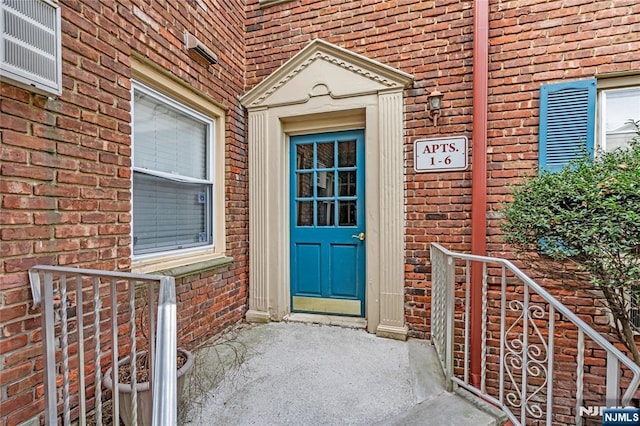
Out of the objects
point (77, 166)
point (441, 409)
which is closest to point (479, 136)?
point (441, 409)

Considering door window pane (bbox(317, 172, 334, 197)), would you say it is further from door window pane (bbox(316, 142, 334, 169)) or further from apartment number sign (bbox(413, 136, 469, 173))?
apartment number sign (bbox(413, 136, 469, 173))

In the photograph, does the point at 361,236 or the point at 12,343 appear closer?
the point at 12,343

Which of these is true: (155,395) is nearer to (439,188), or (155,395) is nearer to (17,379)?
(17,379)

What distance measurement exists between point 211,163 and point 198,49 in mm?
1000

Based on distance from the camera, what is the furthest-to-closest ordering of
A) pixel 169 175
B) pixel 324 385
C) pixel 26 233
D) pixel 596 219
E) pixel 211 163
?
pixel 211 163 < pixel 169 175 < pixel 324 385 < pixel 596 219 < pixel 26 233

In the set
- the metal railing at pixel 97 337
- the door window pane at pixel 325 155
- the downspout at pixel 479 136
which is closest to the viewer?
the metal railing at pixel 97 337

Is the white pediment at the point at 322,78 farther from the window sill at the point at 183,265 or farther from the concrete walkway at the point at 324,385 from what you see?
the concrete walkway at the point at 324,385

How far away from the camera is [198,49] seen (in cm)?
266

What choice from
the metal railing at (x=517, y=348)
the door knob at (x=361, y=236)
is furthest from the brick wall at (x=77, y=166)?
the metal railing at (x=517, y=348)

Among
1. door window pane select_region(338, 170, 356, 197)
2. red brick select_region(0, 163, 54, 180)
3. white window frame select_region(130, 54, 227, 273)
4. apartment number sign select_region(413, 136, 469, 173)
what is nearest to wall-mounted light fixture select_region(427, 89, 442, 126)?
apartment number sign select_region(413, 136, 469, 173)

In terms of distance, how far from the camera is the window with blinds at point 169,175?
2.29 metres

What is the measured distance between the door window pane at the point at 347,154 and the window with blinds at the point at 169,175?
4.30 feet

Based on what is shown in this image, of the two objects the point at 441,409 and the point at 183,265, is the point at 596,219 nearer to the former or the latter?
the point at 441,409

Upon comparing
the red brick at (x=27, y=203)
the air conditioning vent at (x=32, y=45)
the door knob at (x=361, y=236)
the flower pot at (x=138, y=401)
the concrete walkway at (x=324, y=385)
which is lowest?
the concrete walkway at (x=324, y=385)
